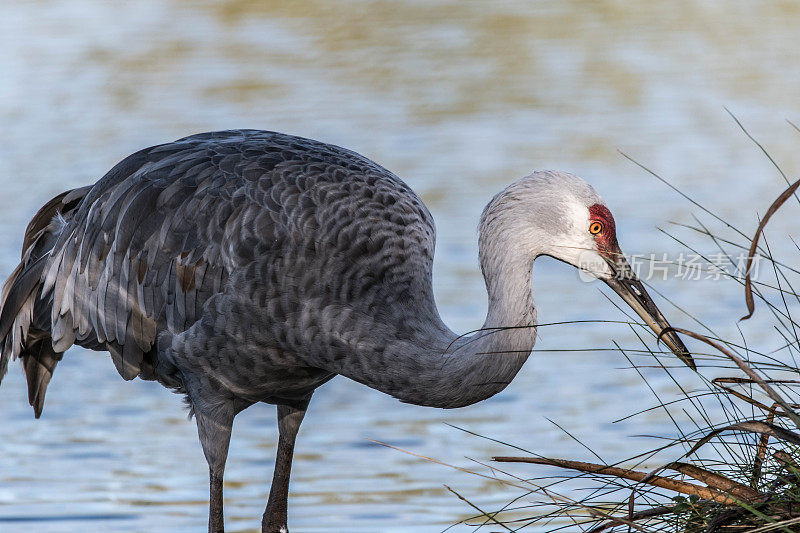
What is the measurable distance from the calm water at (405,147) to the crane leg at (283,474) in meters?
0.27

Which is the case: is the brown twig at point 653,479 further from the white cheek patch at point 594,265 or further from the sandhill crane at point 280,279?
the white cheek patch at point 594,265

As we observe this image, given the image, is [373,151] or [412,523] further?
[373,151]

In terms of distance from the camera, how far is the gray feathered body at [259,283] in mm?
4520

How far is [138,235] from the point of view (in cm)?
511

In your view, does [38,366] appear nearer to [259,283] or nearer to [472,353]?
[259,283]

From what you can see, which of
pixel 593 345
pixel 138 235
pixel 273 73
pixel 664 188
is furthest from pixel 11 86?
pixel 138 235

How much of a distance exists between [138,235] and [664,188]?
565 cm

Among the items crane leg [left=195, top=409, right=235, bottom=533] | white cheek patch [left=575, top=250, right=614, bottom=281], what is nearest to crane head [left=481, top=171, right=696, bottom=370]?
white cheek patch [left=575, top=250, right=614, bottom=281]

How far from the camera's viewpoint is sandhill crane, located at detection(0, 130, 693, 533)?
432cm

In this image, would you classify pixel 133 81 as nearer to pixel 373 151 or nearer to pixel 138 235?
pixel 373 151

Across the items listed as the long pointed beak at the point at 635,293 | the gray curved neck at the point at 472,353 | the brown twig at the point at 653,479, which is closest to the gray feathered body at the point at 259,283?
the gray curved neck at the point at 472,353

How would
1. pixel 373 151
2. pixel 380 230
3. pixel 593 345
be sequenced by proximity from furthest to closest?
pixel 373 151
pixel 593 345
pixel 380 230

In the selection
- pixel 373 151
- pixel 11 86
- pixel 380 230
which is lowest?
pixel 380 230

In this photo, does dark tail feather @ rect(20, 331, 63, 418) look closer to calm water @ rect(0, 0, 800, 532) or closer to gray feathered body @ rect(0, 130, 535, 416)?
gray feathered body @ rect(0, 130, 535, 416)
